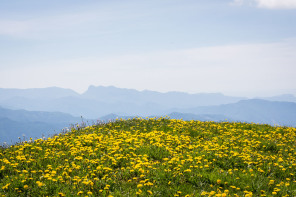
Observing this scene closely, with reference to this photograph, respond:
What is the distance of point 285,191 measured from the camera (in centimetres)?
722

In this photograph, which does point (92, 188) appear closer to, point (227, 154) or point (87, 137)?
point (87, 137)

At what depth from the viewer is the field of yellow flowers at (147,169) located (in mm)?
7254

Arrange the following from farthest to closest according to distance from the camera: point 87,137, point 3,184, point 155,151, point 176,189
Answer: point 87,137, point 155,151, point 3,184, point 176,189

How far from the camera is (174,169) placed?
27.3ft

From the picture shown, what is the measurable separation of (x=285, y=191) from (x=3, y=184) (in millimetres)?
8262

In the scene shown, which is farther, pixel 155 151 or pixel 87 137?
pixel 87 137

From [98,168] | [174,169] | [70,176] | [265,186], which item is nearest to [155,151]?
[174,169]

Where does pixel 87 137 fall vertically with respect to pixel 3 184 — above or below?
above

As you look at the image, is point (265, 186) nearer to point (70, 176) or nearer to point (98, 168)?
point (98, 168)

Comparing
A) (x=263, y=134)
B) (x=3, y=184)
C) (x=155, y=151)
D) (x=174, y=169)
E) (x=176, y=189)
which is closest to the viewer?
(x=176, y=189)

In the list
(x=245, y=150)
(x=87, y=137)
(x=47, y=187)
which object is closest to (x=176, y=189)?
(x=47, y=187)

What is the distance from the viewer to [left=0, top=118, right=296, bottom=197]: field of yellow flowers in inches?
286

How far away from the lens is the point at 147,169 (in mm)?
8367

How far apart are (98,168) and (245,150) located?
20.6 ft
